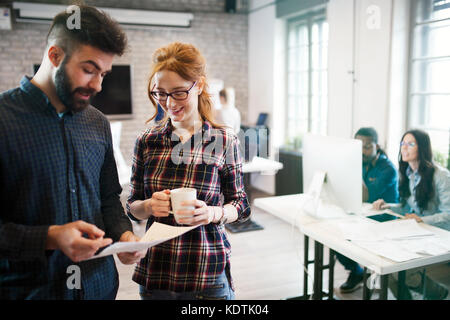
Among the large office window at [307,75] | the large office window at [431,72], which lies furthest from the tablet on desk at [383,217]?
the large office window at [307,75]

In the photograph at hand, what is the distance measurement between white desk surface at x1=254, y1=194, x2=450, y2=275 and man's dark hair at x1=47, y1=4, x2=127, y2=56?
131cm

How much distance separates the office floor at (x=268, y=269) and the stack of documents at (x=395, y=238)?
289 millimetres

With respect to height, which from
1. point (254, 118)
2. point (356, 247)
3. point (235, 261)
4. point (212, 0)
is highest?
point (212, 0)

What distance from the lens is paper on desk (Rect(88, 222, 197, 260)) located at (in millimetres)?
896

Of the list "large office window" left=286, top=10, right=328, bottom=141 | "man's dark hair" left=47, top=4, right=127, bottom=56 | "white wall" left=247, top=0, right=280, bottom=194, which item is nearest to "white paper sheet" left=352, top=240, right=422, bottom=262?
"man's dark hair" left=47, top=4, right=127, bottom=56

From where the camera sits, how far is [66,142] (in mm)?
983

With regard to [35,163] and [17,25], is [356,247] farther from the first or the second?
[17,25]

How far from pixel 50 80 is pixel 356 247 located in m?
1.42

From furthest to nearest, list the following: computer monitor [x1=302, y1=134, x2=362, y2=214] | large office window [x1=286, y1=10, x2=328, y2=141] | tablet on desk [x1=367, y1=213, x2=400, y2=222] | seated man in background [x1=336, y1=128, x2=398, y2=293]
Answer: large office window [x1=286, y1=10, x2=328, y2=141]
seated man in background [x1=336, y1=128, x2=398, y2=293]
tablet on desk [x1=367, y1=213, x2=400, y2=222]
computer monitor [x1=302, y1=134, x2=362, y2=214]

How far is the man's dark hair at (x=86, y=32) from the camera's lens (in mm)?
926

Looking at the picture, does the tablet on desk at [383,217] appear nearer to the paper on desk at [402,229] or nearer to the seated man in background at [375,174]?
the paper on desk at [402,229]

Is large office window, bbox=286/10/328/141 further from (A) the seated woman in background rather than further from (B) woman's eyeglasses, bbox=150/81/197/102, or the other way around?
(B) woman's eyeglasses, bbox=150/81/197/102
